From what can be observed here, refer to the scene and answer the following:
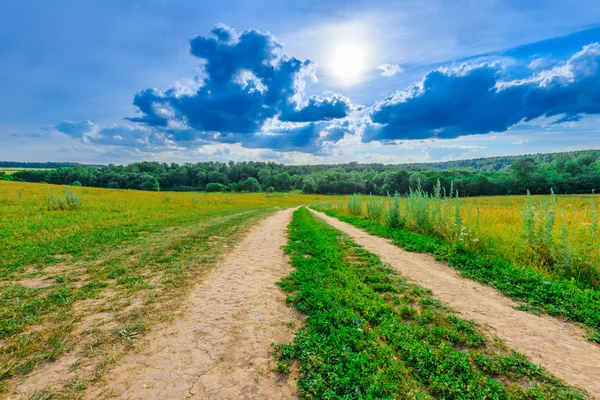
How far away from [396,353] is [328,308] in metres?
1.46

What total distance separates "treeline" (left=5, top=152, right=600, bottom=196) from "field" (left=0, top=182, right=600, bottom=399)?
18416 millimetres

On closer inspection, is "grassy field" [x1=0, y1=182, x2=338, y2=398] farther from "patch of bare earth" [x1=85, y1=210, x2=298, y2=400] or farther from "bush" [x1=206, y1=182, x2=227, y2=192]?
"bush" [x1=206, y1=182, x2=227, y2=192]

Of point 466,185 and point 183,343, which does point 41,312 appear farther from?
point 466,185

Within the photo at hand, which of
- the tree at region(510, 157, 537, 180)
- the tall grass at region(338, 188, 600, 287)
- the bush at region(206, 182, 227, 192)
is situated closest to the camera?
the tall grass at region(338, 188, 600, 287)

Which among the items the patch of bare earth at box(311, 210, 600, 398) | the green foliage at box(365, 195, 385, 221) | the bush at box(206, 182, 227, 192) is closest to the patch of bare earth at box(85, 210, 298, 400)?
the patch of bare earth at box(311, 210, 600, 398)

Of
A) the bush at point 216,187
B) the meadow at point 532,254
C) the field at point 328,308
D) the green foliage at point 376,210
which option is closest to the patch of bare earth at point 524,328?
the field at point 328,308

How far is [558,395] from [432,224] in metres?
9.78

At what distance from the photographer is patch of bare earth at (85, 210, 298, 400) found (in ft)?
9.50

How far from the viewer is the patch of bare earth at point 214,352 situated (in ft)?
9.50

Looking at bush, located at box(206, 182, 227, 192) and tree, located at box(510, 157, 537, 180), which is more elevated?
tree, located at box(510, 157, 537, 180)

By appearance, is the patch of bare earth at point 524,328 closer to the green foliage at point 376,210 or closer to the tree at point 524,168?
the green foliage at point 376,210

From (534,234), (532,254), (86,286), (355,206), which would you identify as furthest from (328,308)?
(355,206)

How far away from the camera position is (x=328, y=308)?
15.7 ft

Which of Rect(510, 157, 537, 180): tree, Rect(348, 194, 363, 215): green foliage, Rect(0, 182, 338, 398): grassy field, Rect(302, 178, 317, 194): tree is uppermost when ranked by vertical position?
Rect(510, 157, 537, 180): tree
